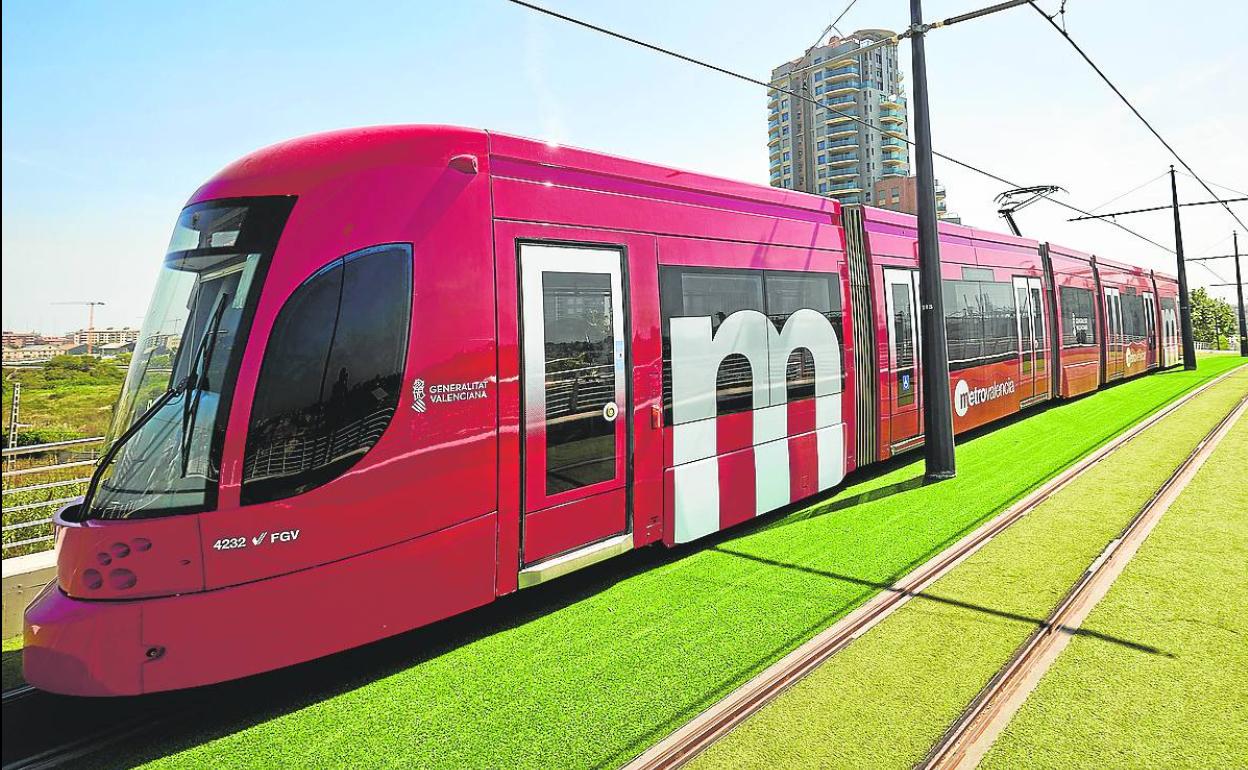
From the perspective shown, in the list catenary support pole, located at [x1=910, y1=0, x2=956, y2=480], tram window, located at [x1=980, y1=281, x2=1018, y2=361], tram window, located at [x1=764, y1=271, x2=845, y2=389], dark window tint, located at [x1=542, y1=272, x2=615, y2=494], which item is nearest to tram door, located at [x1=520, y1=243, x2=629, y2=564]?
dark window tint, located at [x1=542, y1=272, x2=615, y2=494]

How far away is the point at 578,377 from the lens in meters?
5.53

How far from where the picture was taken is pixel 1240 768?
11.3 ft

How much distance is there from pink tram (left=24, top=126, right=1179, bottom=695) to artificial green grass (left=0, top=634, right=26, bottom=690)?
39.8 inches

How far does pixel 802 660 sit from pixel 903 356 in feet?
20.7

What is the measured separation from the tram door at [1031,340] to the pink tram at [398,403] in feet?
29.1

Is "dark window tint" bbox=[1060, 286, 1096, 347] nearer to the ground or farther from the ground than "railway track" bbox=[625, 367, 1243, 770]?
farther from the ground

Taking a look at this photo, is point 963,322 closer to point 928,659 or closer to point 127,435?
point 928,659

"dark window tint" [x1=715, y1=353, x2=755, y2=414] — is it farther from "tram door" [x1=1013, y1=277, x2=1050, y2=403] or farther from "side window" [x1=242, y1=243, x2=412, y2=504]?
"tram door" [x1=1013, y1=277, x2=1050, y2=403]

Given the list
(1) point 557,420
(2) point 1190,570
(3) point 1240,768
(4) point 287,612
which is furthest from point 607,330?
(2) point 1190,570

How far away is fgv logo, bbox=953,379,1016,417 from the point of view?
11.4 m

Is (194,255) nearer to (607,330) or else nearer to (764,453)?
(607,330)

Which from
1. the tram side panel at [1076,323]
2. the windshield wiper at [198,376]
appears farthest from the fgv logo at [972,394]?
the windshield wiper at [198,376]

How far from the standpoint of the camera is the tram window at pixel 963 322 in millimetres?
11124

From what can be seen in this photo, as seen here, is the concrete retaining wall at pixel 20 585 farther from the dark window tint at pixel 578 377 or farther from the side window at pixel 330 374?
the dark window tint at pixel 578 377
